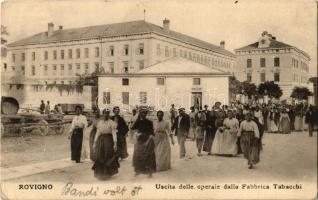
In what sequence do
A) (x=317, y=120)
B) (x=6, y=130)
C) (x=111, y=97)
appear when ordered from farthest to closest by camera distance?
(x=111, y=97)
(x=6, y=130)
(x=317, y=120)

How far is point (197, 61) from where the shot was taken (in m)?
14.1

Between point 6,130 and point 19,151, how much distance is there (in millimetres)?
1355

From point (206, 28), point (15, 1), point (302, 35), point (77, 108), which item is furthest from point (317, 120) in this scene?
point (15, 1)

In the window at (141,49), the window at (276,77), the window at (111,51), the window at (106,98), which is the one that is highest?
the window at (141,49)

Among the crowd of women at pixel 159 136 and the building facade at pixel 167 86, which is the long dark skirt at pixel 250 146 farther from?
the building facade at pixel 167 86

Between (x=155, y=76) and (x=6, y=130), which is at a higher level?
(x=155, y=76)

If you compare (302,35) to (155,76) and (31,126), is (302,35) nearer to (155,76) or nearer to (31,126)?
(155,76)

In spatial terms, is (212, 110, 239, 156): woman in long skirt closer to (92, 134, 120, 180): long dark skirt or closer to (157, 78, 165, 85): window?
(92, 134, 120, 180): long dark skirt

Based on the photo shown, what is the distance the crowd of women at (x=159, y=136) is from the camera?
786cm

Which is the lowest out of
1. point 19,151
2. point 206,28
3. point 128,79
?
point 19,151

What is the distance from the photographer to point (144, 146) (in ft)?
25.5

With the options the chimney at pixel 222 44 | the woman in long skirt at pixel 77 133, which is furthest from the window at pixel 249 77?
the woman in long skirt at pixel 77 133

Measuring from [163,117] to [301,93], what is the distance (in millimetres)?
3245

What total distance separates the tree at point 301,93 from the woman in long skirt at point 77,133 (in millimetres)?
4722
